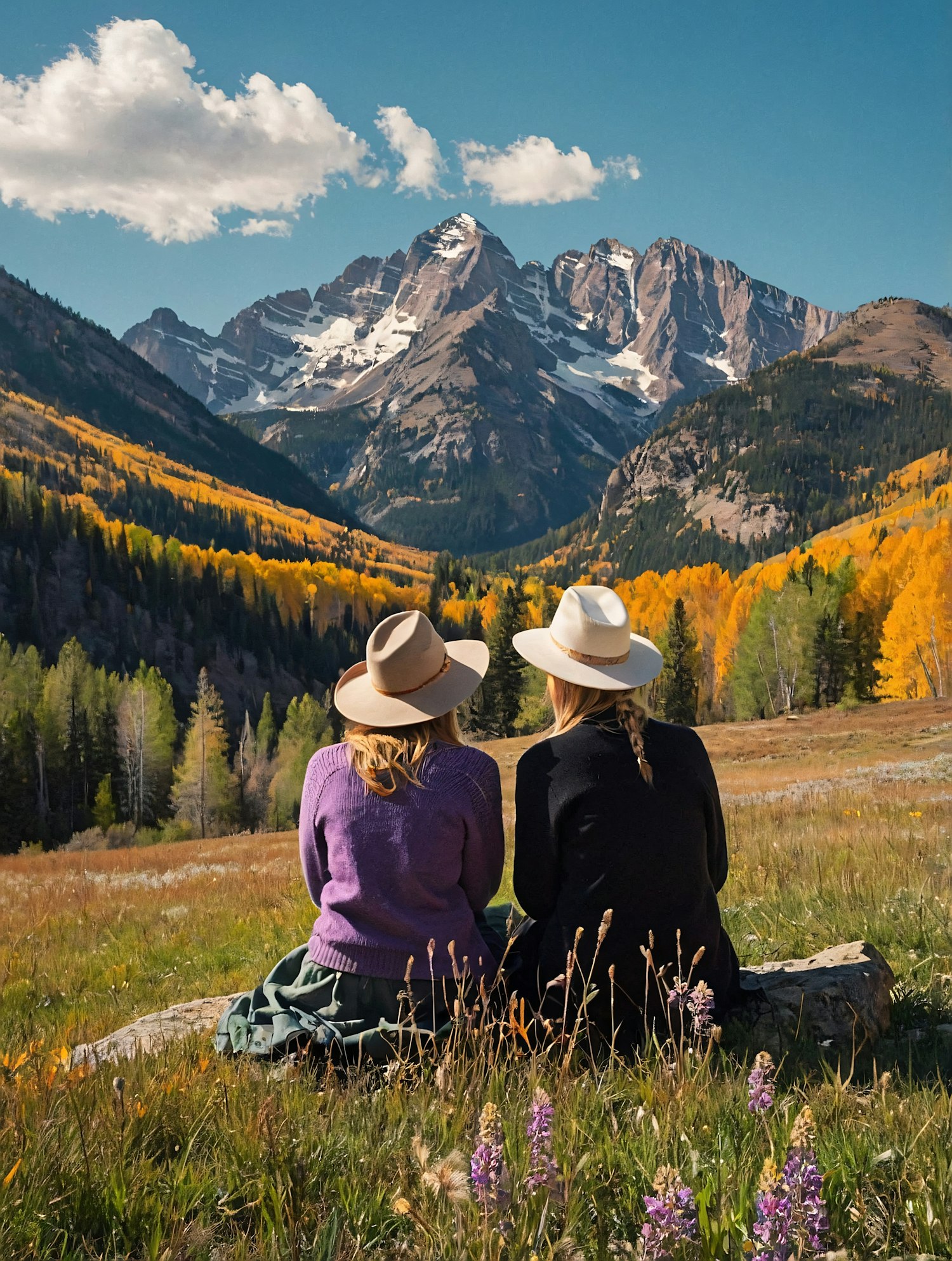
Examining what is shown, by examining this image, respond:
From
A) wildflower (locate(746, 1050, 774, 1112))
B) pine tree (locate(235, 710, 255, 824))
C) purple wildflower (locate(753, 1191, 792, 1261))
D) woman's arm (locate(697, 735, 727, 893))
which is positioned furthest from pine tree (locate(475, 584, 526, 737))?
purple wildflower (locate(753, 1191, 792, 1261))

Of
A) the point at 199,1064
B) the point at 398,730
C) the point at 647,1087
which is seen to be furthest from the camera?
the point at 398,730

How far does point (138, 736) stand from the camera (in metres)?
64.2

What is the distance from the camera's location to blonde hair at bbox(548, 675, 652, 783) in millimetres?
3555

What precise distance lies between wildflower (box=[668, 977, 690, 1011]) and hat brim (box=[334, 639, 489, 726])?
1495 mm

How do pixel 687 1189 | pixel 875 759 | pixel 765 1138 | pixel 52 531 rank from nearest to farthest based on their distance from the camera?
pixel 687 1189 → pixel 765 1138 → pixel 875 759 → pixel 52 531

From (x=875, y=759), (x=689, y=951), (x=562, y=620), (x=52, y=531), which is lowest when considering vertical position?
(x=875, y=759)

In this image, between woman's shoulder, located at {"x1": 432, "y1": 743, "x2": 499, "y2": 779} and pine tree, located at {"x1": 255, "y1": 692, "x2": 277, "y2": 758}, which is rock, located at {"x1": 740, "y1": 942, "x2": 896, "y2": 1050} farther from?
pine tree, located at {"x1": 255, "y1": 692, "x2": 277, "y2": 758}

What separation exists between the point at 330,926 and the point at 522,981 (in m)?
0.94

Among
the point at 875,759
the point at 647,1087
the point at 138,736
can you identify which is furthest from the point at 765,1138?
the point at 138,736

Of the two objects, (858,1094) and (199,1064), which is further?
(199,1064)

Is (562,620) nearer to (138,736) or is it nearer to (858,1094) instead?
(858,1094)

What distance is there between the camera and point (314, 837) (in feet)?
13.1

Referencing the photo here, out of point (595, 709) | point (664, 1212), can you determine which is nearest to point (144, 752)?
point (595, 709)

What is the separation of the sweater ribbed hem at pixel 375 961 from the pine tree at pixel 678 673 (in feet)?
222
